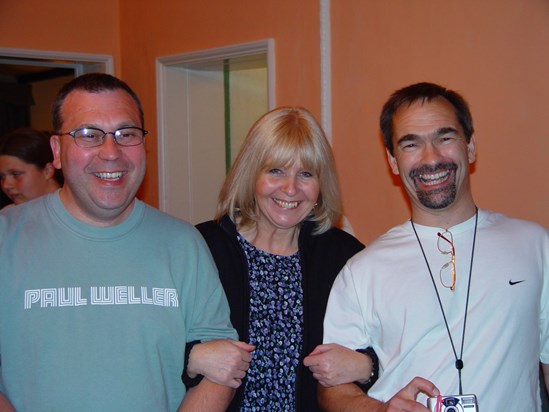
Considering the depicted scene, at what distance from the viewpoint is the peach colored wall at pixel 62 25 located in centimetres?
554

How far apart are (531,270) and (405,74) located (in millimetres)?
1908

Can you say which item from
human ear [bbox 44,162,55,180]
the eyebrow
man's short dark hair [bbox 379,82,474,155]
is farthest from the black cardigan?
human ear [bbox 44,162,55,180]

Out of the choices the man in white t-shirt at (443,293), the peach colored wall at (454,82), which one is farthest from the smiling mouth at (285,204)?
the peach colored wall at (454,82)

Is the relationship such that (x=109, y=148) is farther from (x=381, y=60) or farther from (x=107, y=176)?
(x=381, y=60)

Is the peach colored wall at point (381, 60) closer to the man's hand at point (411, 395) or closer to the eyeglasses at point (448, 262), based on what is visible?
the eyeglasses at point (448, 262)

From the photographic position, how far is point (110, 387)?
188 centimetres

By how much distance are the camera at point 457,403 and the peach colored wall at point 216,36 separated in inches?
108

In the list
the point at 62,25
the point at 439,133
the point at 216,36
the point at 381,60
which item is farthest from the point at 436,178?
the point at 62,25

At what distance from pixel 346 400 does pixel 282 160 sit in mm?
888

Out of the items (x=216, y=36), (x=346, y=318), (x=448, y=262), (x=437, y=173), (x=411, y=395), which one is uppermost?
(x=216, y=36)

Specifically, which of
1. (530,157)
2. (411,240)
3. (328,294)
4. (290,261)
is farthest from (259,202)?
(530,157)

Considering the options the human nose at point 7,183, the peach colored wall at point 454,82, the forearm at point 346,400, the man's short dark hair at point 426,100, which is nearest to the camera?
the forearm at point 346,400

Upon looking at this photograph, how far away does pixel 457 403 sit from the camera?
6.02 ft

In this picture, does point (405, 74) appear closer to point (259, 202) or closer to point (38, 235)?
point (259, 202)
